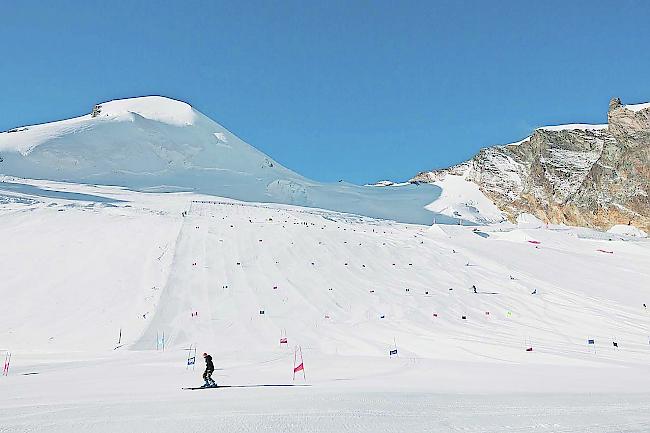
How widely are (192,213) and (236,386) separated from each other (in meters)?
30.7

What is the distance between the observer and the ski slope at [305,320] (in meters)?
7.87

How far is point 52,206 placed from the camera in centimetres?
3722

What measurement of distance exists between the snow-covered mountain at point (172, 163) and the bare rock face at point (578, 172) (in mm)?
13218

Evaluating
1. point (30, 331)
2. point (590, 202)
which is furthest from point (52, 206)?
point (590, 202)

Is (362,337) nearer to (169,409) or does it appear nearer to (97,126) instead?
(169,409)

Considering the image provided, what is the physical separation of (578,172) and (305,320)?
234ft

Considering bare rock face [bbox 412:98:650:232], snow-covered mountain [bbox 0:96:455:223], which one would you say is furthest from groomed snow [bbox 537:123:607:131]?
snow-covered mountain [bbox 0:96:455:223]

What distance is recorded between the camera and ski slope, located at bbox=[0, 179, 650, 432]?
7.87 meters

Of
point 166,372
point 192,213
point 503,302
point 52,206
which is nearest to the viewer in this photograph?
point 166,372

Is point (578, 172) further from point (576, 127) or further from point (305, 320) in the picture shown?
point (305, 320)

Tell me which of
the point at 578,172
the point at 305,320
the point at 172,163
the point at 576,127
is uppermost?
the point at 576,127

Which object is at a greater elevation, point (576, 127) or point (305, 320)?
point (576, 127)

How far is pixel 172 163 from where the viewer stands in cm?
7362

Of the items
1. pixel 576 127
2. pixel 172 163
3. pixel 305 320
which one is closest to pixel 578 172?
pixel 576 127
